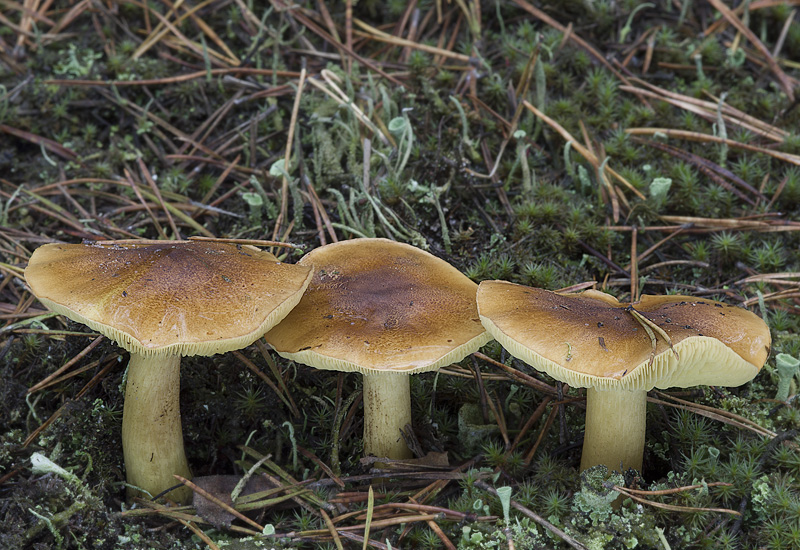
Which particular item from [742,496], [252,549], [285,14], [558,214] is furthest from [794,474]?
[285,14]

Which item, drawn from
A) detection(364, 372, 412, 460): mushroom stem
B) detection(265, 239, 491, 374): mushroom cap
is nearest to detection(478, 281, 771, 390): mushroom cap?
detection(265, 239, 491, 374): mushroom cap

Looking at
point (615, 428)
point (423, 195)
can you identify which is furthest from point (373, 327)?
point (423, 195)

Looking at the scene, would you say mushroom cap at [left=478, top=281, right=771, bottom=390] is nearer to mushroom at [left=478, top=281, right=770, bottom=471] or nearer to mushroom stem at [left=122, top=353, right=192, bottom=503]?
mushroom at [left=478, top=281, right=770, bottom=471]

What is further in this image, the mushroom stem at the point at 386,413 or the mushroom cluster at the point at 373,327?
the mushroom stem at the point at 386,413

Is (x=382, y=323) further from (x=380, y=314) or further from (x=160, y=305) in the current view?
(x=160, y=305)

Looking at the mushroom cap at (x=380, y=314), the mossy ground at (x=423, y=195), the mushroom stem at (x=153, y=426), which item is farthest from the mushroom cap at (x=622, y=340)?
the mushroom stem at (x=153, y=426)

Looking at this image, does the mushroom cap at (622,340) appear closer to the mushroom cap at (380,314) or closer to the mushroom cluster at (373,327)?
the mushroom cluster at (373,327)

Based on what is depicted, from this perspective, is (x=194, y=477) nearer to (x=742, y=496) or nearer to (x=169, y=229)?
(x=169, y=229)

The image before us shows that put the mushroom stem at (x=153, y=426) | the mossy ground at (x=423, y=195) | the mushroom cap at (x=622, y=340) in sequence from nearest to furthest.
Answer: the mushroom cap at (x=622, y=340)
the mossy ground at (x=423, y=195)
the mushroom stem at (x=153, y=426)
